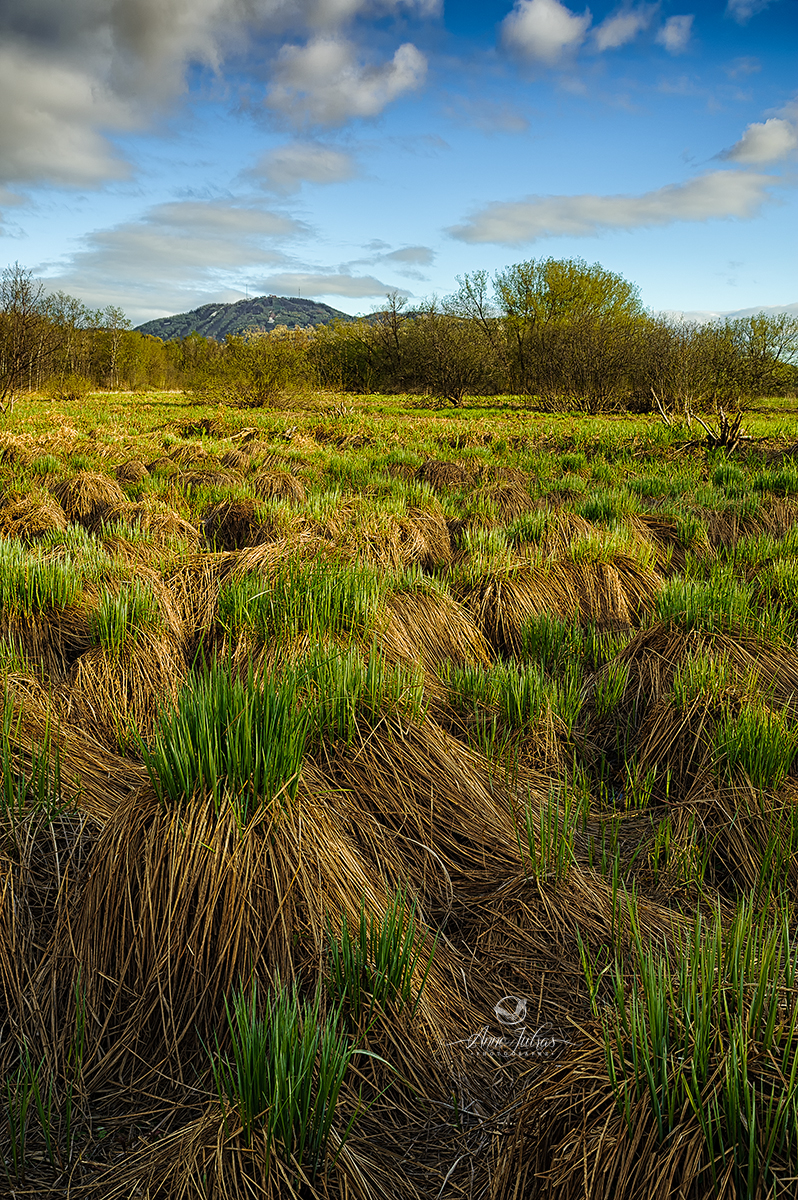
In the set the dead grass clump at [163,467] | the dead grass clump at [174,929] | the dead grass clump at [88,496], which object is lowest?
the dead grass clump at [174,929]

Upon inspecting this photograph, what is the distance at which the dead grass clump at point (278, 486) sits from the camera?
22.5 ft

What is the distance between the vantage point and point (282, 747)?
1908 millimetres

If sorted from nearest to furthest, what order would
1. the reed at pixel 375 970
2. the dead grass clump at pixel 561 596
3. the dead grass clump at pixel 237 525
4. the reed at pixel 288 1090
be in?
the reed at pixel 288 1090 < the reed at pixel 375 970 < the dead grass clump at pixel 561 596 < the dead grass clump at pixel 237 525

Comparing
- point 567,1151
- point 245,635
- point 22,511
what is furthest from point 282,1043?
point 22,511

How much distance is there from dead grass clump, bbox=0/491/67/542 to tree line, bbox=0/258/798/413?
11.4 m

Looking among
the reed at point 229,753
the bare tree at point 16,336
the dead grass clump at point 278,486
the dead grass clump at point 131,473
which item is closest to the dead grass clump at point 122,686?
the reed at point 229,753

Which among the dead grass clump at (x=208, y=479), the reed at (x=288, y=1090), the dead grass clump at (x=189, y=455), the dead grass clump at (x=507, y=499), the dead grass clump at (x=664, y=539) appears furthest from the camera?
the dead grass clump at (x=189, y=455)

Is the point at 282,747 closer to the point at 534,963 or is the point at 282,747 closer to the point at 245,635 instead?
the point at 534,963

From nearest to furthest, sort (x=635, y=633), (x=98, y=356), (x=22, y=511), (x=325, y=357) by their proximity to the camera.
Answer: (x=635, y=633) < (x=22, y=511) < (x=325, y=357) < (x=98, y=356)

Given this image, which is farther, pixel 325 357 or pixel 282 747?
pixel 325 357

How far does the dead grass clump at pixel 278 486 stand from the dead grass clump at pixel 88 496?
128cm

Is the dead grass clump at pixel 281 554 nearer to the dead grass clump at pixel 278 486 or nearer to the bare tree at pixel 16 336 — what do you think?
the dead grass clump at pixel 278 486

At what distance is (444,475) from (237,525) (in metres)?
3.32

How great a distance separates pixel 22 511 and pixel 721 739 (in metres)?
5.09
